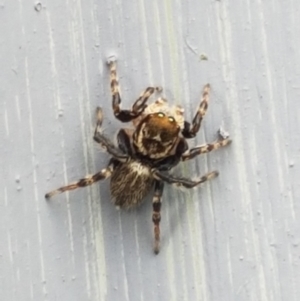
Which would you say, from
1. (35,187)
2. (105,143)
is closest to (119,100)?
(105,143)

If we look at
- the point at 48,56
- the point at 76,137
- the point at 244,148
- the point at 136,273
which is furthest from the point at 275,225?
the point at 48,56

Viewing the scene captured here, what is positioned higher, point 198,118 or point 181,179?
point 198,118

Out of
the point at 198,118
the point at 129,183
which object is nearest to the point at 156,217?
the point at 129,183

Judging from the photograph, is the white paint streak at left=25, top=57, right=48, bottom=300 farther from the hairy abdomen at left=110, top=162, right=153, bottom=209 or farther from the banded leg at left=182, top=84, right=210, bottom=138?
the banded leg at left=182, top=84, right=210, bottom=138

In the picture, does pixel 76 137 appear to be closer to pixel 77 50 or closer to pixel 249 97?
pixel 77 50

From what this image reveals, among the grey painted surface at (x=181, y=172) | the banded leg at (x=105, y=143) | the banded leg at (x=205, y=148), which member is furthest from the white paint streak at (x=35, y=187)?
the banded leg at (x=205, y=148)

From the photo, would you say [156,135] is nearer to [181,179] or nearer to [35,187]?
[181,179]

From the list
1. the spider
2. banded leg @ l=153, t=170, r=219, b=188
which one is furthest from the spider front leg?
banded leg @ l=153, t=170, r=219, b=188
